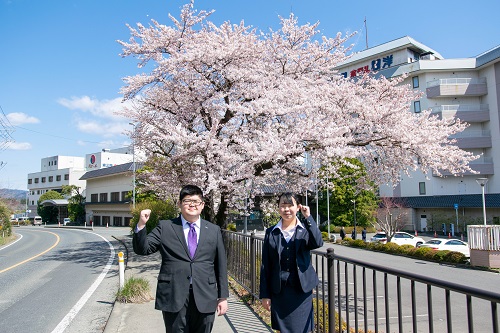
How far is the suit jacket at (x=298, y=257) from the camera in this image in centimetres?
345

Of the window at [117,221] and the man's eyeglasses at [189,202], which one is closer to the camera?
the man's eyeglasses at [189,202]

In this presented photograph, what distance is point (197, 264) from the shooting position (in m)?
3.35

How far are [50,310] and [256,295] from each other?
4.28 metres

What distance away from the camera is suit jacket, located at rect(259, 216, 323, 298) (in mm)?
3447

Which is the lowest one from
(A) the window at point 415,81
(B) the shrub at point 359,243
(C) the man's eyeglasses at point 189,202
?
(B) the shrub at point 359,243

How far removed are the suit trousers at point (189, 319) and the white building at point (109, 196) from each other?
5100cm

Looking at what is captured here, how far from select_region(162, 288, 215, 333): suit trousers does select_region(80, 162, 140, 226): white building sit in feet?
167

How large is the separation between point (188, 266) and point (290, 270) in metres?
0.98

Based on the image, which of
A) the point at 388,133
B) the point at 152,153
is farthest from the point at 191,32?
the point at 388,133

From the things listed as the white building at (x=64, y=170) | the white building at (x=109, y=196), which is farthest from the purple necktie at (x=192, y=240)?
the white building at (x=64, y=170)

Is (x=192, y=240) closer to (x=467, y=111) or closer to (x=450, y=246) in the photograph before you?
(x=450, y=246)

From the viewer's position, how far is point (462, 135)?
4078 cm

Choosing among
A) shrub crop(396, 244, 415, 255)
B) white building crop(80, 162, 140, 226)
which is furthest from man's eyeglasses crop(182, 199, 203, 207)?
white building crop(80, 162, 140, 226)

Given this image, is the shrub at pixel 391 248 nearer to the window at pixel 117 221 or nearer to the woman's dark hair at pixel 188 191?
the woman's dark hair at pixel 188 191
